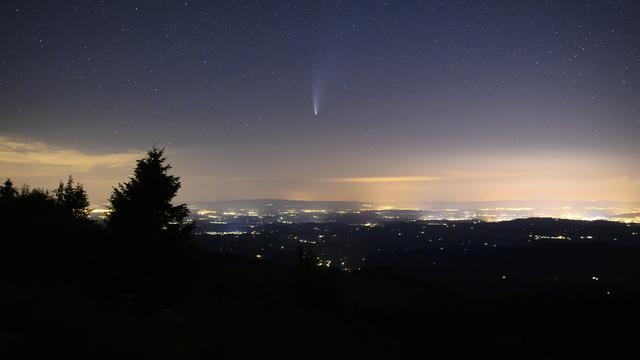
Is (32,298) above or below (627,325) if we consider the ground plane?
above

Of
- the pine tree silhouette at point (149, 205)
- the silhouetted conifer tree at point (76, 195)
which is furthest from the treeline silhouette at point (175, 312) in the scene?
the silhouetted conifer tree at point (76, 195)

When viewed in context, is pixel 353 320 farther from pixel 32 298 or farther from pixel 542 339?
pixel 32 298

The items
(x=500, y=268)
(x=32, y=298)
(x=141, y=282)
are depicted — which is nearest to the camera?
(x=32, y=298)

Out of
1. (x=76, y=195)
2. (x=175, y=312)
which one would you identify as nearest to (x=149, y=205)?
(x=175, y=312)

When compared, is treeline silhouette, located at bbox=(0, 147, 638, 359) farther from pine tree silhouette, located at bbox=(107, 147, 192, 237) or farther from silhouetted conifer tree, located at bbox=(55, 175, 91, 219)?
silhouetted conifer tree, located at bbox=(55, 175, 91, 219)

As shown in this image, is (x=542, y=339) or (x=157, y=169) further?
(x=157, y=169)

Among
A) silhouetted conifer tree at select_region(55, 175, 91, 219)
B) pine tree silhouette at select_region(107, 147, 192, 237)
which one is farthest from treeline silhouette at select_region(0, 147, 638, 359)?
silhouetted conifer tree at select_region(55, 175, 91, 219)

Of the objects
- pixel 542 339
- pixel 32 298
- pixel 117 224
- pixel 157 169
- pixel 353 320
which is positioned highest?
pixel 157 169

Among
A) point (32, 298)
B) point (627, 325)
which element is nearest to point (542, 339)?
point (627, 325)
